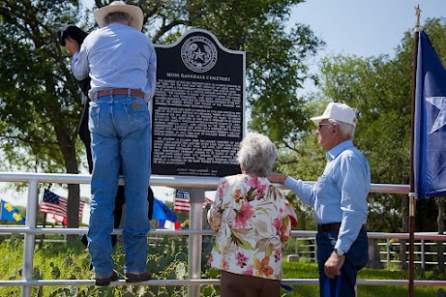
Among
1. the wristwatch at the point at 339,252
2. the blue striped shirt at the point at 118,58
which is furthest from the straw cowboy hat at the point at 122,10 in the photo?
the wristwatch at the point at 339,252

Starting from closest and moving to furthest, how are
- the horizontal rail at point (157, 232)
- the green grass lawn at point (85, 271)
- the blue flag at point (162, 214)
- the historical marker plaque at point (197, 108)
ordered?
the horizontal rail at point (157, 232) → the historical marker plaque at point (197, 108) → the green grass lawn at point (85, 271) → the blue flag at point (162, 214)

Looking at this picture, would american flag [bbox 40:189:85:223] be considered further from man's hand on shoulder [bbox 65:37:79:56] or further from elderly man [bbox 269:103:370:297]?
elderly man [bbox 269:103:370:297]

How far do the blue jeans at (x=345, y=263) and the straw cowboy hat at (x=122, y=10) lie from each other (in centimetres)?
209

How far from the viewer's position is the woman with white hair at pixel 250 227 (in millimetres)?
4691

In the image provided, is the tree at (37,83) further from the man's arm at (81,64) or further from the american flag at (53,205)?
the man's arm at (81,64)

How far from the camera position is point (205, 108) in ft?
22.4

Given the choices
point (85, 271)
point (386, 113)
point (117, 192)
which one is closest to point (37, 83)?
point (85, 271)

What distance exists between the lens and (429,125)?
21.5 ft

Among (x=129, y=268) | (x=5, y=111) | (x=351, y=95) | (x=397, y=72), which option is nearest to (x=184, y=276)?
(x=129, y=268)

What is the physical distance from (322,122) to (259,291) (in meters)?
1.30

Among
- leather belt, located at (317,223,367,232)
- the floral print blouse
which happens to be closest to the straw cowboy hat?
the floral print blouse

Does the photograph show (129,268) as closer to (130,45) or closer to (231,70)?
(130,45)

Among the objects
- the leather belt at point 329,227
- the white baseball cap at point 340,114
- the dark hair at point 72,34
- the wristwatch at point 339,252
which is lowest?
the wristwatch at point 339,252

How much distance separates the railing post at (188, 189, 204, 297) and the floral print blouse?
134 cm
